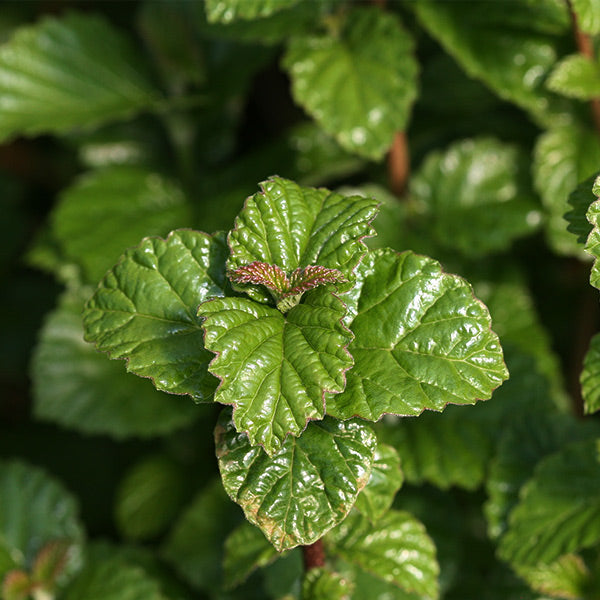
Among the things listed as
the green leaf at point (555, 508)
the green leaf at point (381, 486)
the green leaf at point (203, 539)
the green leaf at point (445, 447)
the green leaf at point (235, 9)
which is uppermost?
the green leaf at point (235, 9)

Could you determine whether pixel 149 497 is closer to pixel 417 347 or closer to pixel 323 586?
pixel 323 586

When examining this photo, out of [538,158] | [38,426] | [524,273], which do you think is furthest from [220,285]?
[38,426]

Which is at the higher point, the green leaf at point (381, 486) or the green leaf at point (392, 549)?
the green leaf at point (381, 486)

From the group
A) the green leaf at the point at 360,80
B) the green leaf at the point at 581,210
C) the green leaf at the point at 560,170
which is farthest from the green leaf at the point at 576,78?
the green leaf at the point at 581,210

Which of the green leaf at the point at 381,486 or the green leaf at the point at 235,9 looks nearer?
the green leaf at the point at 381,486

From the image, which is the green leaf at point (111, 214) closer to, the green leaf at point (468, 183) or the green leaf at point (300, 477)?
the green leaf at point (468, 183)

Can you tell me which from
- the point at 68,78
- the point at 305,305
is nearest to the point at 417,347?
the point at 305,305
